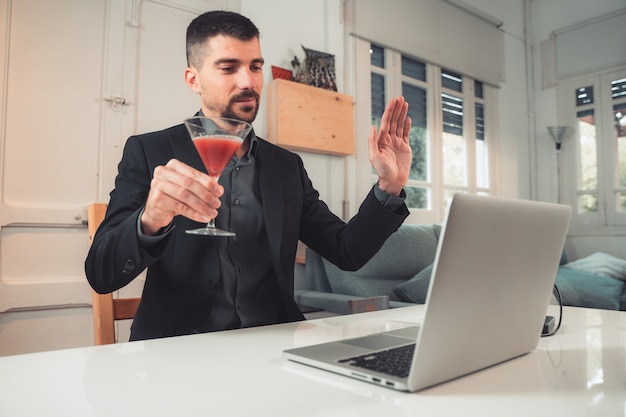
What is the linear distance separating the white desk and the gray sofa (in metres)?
1.77

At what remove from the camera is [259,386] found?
1.97 ft

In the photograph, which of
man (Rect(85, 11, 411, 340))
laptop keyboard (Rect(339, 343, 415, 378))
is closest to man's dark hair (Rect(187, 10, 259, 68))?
man (Rect(85, 11, 411, 340))

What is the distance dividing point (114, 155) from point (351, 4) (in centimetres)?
214

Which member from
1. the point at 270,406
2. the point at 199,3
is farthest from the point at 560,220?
the point at 199,3

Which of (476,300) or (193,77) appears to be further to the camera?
(193,77)

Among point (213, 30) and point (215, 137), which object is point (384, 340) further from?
point (213, 30)

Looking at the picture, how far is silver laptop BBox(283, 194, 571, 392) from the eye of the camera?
54 centimetres

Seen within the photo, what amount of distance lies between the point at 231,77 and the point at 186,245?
50cm

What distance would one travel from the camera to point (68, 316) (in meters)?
2.41

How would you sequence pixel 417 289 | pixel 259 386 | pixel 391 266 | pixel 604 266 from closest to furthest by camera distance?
pixel 259 386, pixel 417 289, pixel 391 266, pixel 604 266

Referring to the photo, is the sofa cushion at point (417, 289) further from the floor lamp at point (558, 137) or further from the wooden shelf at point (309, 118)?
the floor lamp at point (558, 137)

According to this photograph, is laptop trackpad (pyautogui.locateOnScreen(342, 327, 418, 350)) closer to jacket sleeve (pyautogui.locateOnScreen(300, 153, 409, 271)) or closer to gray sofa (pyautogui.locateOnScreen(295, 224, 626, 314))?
jacket sleeve (pyautogui.locateOnScreen(300, 153, 409, 271))

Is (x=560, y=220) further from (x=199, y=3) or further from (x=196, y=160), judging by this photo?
(x=199, y=3)

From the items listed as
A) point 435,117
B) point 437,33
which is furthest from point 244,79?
point 437,33
